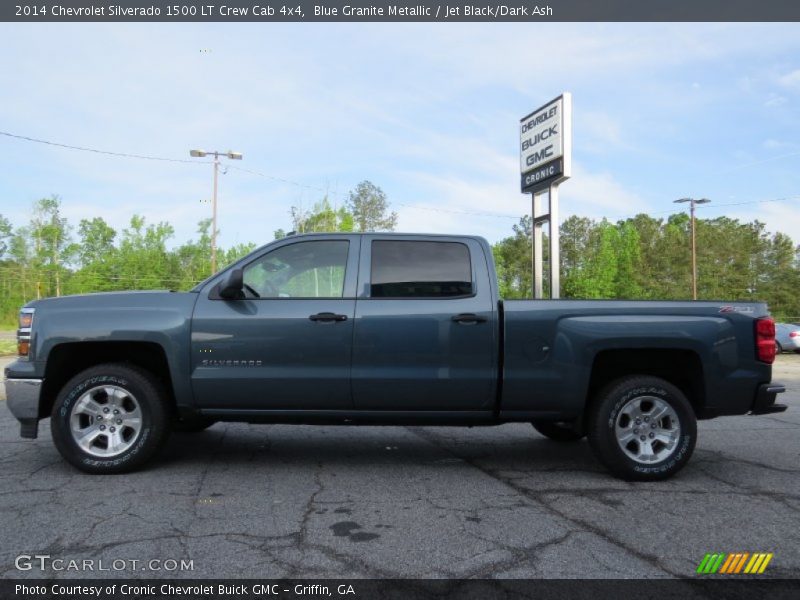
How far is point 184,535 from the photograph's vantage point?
3.50m

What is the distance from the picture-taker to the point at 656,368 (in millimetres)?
5164

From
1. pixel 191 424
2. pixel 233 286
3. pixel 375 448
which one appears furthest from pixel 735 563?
pixel 191 424

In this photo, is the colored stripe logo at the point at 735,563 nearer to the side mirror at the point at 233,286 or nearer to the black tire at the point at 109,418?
the side mirror at the point at 233,286

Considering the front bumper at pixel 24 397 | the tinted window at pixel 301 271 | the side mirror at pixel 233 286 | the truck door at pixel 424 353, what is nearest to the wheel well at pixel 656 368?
the truck door at pixel 424 353

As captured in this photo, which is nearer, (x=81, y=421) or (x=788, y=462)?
(x=81, y=421)

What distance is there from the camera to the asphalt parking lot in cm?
319

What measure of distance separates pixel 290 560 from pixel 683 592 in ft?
6.11

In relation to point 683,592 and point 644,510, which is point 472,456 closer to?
point 644,510

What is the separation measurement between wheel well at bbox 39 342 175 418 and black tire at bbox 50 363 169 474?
0.72ft

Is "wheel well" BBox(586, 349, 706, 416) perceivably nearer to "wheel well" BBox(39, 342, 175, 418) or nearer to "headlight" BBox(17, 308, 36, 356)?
"wheel well" BBox(39, 342, 175, 418)

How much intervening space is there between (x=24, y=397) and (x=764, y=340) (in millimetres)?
5717

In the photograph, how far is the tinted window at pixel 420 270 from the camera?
4988 mm

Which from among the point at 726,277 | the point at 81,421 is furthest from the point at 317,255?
the point at 726,277

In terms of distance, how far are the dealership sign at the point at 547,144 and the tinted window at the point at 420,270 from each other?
12.5 meters
